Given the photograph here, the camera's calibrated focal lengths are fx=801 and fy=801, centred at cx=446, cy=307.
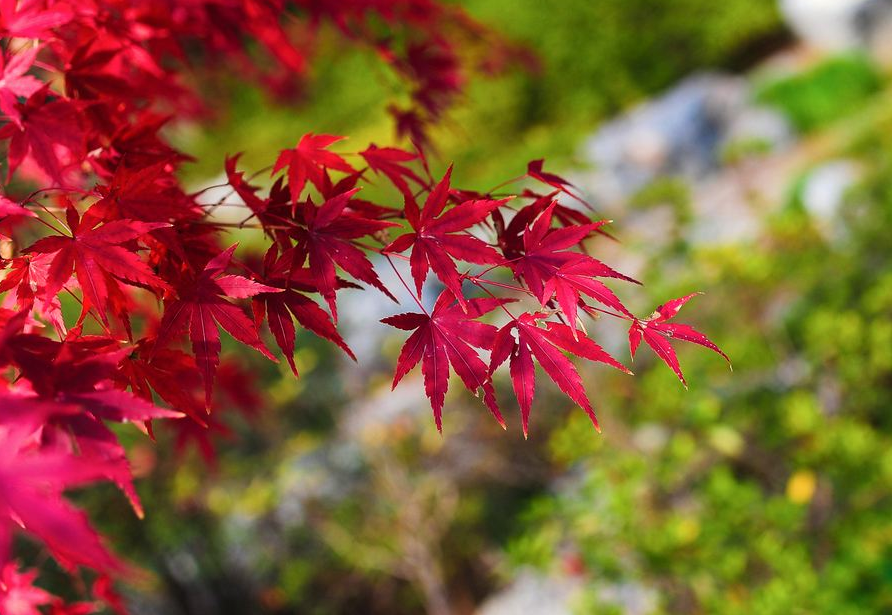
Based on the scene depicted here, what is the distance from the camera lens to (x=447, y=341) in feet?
3.37

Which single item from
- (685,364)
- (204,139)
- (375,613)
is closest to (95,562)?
(685,364)

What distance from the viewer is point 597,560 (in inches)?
104

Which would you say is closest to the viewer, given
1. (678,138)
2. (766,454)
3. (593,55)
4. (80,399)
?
(80,399)

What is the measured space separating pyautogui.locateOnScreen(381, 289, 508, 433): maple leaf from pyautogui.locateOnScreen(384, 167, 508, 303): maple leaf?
0.12 feet

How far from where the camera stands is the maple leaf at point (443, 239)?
0.99 meters

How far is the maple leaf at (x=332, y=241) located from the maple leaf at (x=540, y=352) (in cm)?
16

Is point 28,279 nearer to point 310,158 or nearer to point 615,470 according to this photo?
point 310,158

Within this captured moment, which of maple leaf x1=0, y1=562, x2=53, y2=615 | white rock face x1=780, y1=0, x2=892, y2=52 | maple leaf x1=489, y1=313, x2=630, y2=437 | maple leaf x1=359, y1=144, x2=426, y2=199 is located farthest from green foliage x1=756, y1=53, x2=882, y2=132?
maple leaf x1=0, y1=562, x2=53, y2=615

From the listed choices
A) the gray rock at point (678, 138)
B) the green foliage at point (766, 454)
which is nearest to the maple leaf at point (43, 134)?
the green foliage at point (766, 454)

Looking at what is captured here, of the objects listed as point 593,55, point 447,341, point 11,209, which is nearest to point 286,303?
point 447,341

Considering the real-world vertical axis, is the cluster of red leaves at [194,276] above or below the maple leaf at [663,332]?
above

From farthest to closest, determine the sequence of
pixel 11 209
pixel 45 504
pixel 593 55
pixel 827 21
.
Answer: pixel 593 55 → pixel 827 21 → pixel 11 209 → pixel 45 504

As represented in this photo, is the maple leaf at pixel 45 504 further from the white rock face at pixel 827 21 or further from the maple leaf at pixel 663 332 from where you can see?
the white rock face at pixel 827 21

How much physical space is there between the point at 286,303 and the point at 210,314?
105 mm
